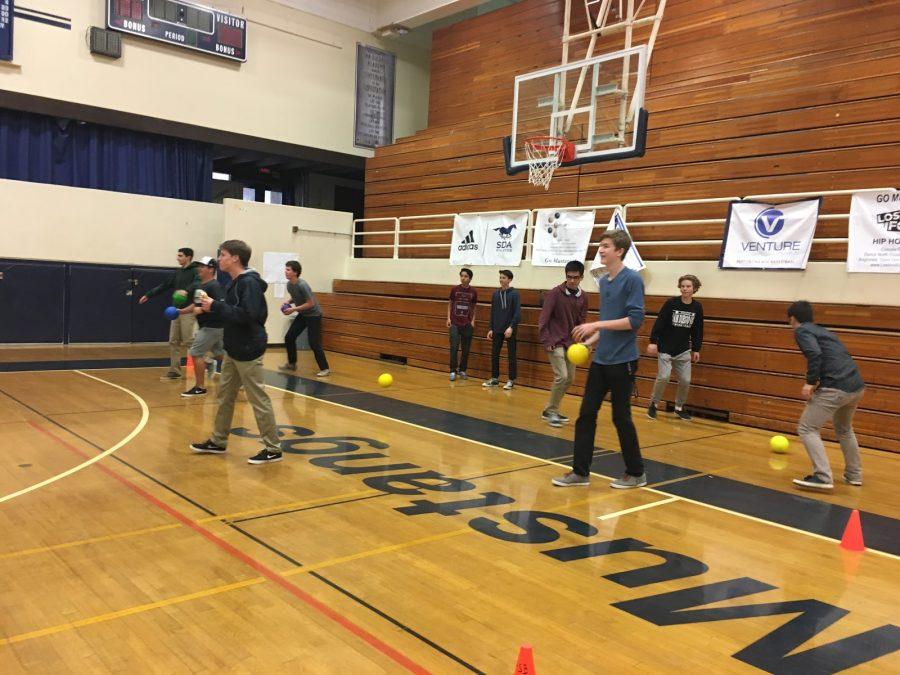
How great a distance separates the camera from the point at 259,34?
16.1 m

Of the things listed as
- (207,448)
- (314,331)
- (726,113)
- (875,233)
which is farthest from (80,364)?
(875,233)

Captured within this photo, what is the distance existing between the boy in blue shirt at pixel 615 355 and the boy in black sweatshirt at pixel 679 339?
3504 mm

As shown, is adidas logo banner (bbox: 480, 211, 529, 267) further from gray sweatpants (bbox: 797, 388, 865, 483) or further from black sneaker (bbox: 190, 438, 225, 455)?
black sneaker (bbox: 190, 438, 225, 455)

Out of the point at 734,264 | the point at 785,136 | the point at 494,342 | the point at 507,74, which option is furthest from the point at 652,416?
the point at 507,74

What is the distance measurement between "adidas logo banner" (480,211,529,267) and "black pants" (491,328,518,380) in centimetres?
181

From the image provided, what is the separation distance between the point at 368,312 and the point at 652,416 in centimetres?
736

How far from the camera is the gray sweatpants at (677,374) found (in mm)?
8992

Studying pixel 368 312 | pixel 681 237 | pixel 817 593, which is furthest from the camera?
pixel 368 312

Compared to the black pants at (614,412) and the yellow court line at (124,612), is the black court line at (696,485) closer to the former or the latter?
the black pants at (614,412)

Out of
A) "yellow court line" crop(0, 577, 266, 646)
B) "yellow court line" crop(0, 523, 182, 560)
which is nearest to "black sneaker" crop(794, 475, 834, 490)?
"yellow court line" crop(0, 577, 266, 646)

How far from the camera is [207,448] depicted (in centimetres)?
605

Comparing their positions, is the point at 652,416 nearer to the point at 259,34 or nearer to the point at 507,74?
the point at 507,74

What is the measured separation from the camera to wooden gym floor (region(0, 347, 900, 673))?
2.93m

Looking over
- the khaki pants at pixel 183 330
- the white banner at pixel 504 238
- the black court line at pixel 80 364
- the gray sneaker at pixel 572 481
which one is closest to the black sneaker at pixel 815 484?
the gray sneaker at pixel 572 481
